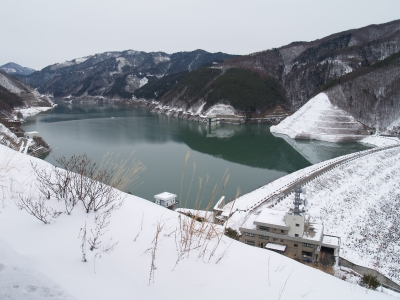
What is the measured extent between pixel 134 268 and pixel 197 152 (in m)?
25.0

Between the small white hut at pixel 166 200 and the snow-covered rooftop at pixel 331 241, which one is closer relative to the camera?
the snow-covered rooftop at pixel 331 241

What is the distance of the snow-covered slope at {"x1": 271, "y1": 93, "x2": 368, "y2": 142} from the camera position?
113ft

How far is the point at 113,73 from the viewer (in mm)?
127875

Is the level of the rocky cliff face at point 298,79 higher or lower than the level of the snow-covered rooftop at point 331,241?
higher

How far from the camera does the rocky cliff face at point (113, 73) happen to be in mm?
107250

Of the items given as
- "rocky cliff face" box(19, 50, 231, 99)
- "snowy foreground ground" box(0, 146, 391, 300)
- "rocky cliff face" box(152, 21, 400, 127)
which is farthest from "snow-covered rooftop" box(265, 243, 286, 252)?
"rocky cliff face" box(19, 50, 231, 99)

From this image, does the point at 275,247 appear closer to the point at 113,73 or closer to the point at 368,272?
the point at 368,272

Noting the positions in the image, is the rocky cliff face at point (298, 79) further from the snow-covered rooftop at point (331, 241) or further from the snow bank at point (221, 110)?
the snow-covered rooftop at point (331, 241)

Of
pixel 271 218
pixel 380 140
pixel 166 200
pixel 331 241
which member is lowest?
pixel 331 241

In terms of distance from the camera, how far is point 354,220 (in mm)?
12328

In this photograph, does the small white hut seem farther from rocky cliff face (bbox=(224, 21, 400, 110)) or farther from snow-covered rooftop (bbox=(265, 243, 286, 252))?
rocky cliff face (bbox=(224, 21, 400, 110))

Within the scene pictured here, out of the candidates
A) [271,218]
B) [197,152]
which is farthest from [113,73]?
[271,218]

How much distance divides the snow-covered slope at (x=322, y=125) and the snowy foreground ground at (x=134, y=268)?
3476 centimetres

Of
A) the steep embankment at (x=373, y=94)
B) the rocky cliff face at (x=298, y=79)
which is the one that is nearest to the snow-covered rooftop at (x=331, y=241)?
the steep embankment at (x=373, y=94)
